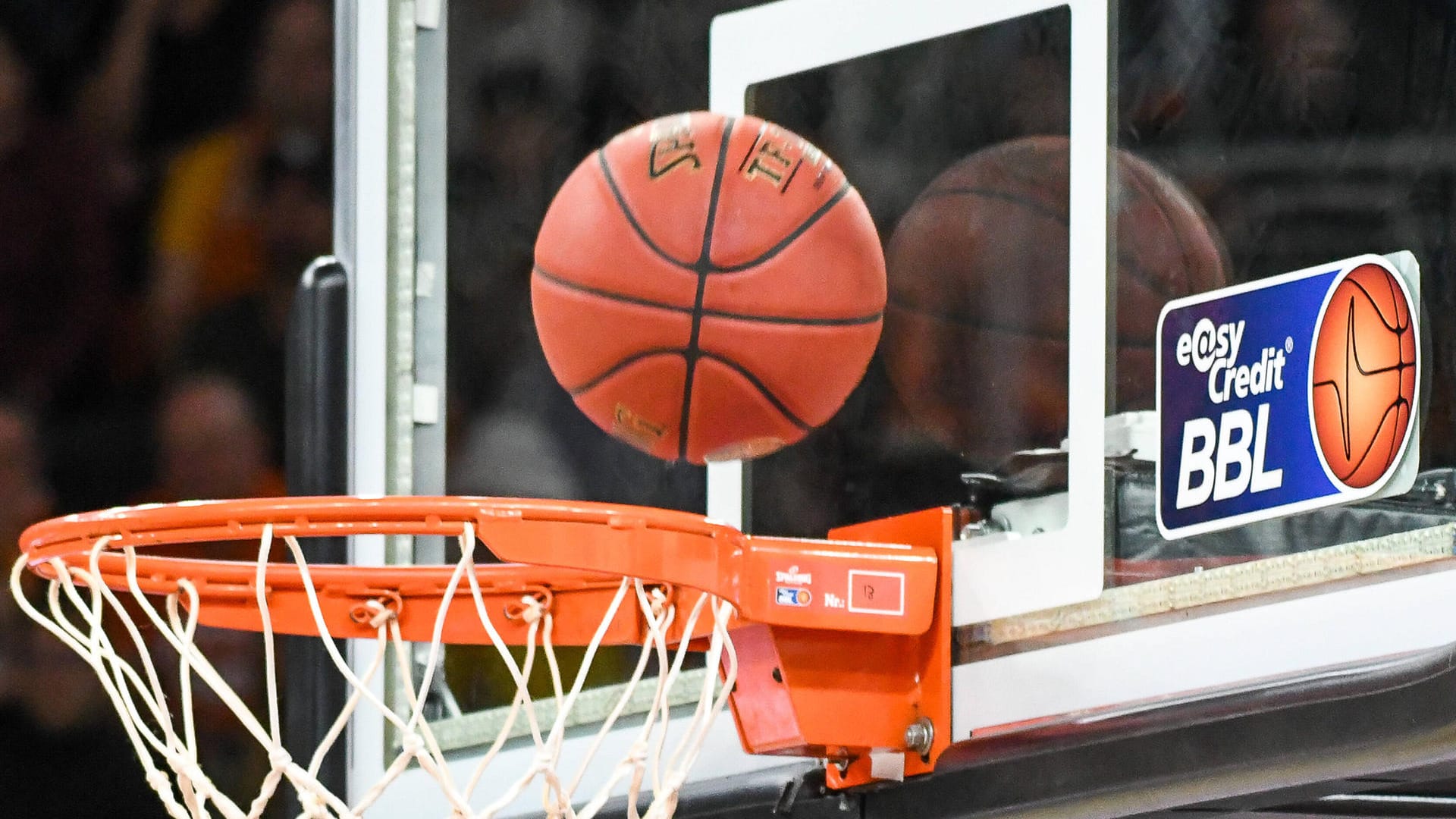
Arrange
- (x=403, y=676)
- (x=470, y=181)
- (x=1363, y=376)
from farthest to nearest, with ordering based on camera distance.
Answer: (x=470, y=181) < (x=403, y=676) < (x=1363, y=376)

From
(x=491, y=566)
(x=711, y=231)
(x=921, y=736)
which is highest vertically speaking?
(x=711, y=231)

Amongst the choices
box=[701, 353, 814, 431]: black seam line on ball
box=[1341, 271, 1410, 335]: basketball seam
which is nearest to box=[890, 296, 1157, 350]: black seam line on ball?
box=[701, 353, 814, 431]: black seam line on ball

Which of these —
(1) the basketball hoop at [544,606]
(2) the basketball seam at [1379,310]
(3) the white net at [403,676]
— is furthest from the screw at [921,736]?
(2) the basketball seam at [1379,310]

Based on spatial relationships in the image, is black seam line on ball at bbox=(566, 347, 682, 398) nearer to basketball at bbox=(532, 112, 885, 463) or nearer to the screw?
basketball at bbox=(532, 112, 885, 463)

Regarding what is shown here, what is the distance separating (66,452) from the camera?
2730 mm

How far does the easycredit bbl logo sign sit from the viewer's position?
1067mm

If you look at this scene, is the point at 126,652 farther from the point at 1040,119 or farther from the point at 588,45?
the point at 1040,119

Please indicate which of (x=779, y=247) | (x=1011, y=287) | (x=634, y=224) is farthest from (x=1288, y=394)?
(x=634, y=224)

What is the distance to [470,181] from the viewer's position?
72.9 inches

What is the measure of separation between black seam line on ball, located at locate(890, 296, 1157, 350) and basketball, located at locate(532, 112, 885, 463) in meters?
0.04

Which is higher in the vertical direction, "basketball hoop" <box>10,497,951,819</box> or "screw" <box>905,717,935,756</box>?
"basketball hoop" <box>10,497,951,819</box>

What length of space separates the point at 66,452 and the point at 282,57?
765 mm

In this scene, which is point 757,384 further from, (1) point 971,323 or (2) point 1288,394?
(2) point 1288,394

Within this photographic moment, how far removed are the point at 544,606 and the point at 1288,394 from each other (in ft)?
1.74
